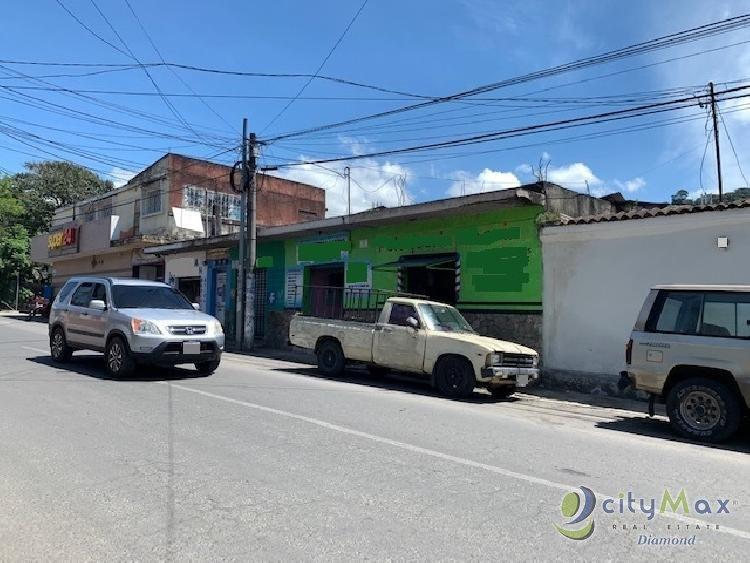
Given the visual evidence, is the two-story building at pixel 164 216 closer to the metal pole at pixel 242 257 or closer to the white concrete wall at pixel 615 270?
the metal pole at pixel 242 257

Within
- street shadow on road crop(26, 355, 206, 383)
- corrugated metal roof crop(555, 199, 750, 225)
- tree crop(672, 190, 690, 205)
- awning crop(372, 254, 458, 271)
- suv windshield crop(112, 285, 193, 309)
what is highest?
tree crop(672, 190, 690, 205)

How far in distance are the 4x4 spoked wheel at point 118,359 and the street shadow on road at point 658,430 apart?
25.9 ft

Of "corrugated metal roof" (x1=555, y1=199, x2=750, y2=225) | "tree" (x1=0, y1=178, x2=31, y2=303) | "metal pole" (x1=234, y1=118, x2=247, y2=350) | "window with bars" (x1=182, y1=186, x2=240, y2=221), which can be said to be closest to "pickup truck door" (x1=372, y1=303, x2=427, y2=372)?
"corrugated metal roof" (x1=555, y1=199, x2=750, y2=225)

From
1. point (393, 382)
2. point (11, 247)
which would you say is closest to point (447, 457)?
point (393, 382)

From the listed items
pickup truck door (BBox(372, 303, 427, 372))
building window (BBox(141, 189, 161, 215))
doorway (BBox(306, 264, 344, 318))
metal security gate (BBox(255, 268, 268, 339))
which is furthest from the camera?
building window (BBox(141, 189, 161, 215))

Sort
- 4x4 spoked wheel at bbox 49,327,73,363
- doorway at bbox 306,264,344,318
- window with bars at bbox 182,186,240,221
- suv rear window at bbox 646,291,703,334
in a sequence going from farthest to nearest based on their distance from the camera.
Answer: window with bars at bbox 182,186,240,221 → doorway at bbox 306,264,344,318 → 4x4 spoked wheel at bbox 49,327,73,363 → suv rear window at bbox 646,291,703,334

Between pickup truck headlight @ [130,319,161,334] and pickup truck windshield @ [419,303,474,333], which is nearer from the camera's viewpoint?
pickup truck headlight @ [130,319,161,334]

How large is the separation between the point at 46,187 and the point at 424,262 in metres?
49.2

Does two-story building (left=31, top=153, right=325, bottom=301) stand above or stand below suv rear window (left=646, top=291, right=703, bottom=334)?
above

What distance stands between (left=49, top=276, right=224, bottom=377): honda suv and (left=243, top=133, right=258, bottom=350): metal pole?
719cm

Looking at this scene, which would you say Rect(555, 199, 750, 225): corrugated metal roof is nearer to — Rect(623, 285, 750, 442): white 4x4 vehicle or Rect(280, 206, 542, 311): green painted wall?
Rect(280, 206, 542, 311): green painted wall

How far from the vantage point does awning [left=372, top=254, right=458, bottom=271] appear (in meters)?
16.3

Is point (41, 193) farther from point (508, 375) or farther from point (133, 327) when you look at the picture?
point (508, 375)

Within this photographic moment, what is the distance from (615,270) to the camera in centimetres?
1307
